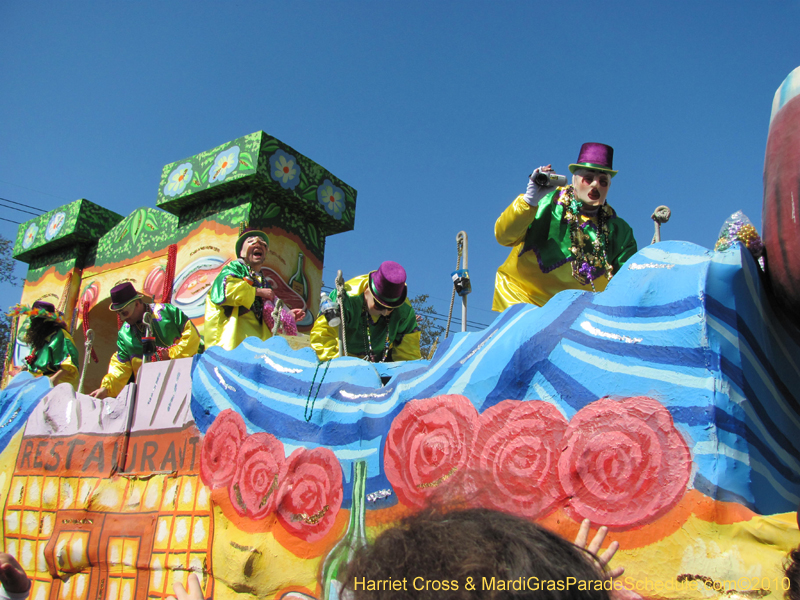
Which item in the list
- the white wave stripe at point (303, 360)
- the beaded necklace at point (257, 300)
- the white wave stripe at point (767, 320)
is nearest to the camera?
the white wave stripe at point (767, 320)

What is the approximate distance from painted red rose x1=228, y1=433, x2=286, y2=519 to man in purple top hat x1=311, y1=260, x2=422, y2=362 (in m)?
0.59

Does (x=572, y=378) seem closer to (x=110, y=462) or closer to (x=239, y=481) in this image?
(x=239, y=481)

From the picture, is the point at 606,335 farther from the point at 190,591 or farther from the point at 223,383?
the point at 223,383

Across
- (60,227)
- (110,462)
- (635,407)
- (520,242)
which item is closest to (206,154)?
(60,227)

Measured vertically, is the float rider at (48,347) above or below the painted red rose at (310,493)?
above

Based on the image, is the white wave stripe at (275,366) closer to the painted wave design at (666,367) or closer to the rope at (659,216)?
the painted wave design at (666,367)

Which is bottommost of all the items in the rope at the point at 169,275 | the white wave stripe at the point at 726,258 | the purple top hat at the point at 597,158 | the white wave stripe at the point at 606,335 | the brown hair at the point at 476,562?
the brown hair at the point at 476,562

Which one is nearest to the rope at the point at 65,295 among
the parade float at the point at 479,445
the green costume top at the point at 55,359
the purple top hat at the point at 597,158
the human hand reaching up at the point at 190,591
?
the green costume top at the point at 55,359

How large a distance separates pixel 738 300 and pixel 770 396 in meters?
0.30

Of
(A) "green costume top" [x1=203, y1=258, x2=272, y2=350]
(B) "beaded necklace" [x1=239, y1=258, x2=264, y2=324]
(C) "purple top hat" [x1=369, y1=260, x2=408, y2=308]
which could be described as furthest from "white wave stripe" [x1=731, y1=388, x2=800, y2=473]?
(B) "beaded necklace" [x1=239, y1=258, x2=264, y2=324]

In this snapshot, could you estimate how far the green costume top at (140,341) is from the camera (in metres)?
4.66

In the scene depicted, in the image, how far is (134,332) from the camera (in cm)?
494

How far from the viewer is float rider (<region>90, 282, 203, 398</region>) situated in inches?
184

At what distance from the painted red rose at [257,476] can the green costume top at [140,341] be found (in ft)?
6.00
